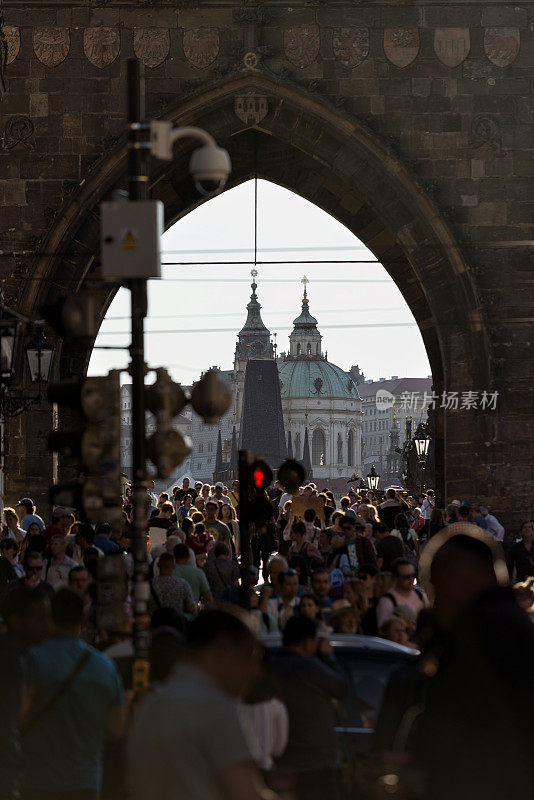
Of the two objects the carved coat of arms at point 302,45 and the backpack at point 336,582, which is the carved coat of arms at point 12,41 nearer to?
the carved coat of arms at point 302,45

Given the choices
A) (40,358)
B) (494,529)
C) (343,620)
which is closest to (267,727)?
(343,620)

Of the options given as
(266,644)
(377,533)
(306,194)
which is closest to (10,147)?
(306,194)

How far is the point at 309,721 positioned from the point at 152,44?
17.6 m

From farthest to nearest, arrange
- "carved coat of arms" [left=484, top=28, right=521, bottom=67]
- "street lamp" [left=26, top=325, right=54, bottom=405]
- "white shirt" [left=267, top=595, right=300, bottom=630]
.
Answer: "carved coat of arms" [left=484, top=28, right=521, bottom=67] → "street lamp" [left=26, top=325, right=54, bottom=405] → "white shirt" [left=267, top=595, right=300, bottom=630]

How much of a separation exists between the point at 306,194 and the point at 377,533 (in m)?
11.9

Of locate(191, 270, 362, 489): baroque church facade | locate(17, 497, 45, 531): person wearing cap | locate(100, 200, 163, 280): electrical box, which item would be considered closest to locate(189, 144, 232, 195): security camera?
locate(100, 200, 163, 280): electrical box

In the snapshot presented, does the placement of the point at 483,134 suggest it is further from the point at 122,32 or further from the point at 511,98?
the point at 122,32

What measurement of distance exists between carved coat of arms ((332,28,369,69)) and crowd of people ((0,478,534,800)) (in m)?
10.4

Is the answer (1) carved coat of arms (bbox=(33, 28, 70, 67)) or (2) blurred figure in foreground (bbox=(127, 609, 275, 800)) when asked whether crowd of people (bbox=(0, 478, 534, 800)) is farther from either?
(1) carved coat of arms (bbox=(33, 28, 70, 67))

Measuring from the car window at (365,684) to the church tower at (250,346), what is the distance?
479 feet

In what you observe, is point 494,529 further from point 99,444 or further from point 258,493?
point 99,444

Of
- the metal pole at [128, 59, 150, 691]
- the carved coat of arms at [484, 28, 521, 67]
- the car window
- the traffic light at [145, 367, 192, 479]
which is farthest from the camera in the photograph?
the carved coat of arms at [484, 28, 521, 67]

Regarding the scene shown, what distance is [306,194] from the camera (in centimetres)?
2591

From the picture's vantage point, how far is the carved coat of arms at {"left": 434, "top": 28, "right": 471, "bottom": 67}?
2303 centimetres
